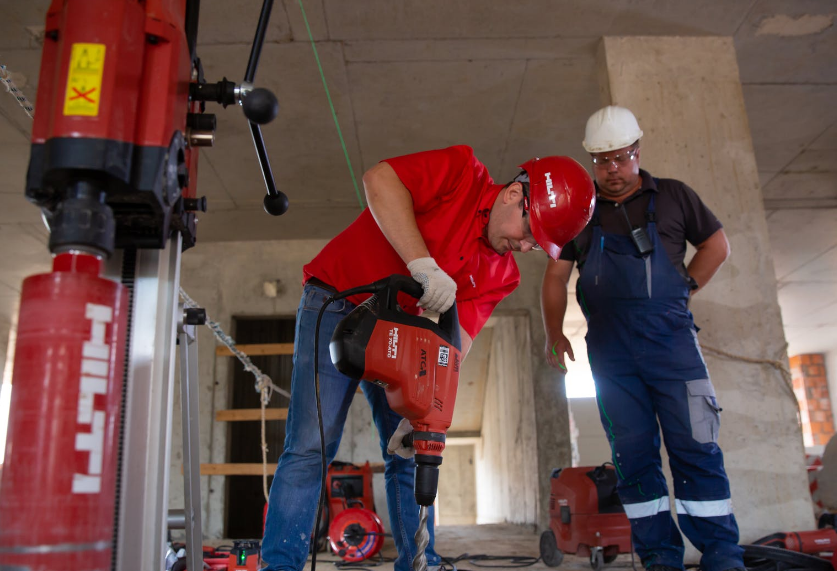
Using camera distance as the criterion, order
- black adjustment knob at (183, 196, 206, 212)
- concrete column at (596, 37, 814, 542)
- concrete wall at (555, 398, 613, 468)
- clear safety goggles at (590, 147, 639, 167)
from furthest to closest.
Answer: concrete wall at (555, 398, 613, 468) → concrete column at (596, 37, 814, 542) → clear safety goggles at (590, 147, 639, 167) → black adjustment knob at (183, 196, 206, 212)

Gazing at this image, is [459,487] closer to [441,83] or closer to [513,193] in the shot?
[441,83]

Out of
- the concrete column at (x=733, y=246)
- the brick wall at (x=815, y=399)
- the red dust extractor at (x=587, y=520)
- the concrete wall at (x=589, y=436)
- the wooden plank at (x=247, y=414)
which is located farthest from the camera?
the brick wall at (x=815, y=399)

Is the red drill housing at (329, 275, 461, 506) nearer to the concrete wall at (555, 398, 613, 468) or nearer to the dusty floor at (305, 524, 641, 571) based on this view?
the dusty floor at (305, 524, 641, 571)

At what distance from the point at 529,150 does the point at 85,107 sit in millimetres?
4376

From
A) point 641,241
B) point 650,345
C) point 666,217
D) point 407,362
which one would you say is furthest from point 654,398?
point 407,362

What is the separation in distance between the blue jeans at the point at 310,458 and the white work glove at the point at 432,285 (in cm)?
25

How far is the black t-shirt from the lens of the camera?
2.38 m

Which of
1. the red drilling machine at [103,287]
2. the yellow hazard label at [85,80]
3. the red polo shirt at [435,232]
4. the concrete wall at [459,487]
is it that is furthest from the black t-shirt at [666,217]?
the concrete wall at [459,487]

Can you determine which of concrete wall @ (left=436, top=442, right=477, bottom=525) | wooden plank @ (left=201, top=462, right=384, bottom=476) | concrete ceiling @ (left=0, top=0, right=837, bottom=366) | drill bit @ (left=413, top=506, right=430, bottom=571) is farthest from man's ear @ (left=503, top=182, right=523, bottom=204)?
concrete wall @ (left=436, top=442, right=477, bottom=525)

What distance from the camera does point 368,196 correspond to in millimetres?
1528

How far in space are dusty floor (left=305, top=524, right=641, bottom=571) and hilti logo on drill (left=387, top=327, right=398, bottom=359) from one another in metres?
2.04

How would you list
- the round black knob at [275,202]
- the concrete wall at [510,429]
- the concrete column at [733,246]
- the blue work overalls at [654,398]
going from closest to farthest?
the round black knob at [275,202]
the blue work overalls at [654,398]
the concrete column at [733,246]
the concrete wall at [510,429]

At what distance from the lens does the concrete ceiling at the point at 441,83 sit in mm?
3338

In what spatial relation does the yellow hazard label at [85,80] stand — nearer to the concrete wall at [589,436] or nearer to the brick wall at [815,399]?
the concrete wall at [589,436]
